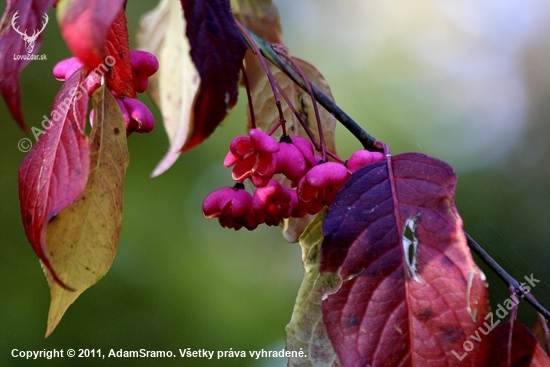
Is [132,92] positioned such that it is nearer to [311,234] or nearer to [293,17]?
[311,234]

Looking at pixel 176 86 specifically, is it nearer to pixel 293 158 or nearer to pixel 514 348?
pixel 293 158

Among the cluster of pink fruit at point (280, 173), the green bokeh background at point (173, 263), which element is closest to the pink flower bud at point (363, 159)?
the cluster of pink fruit at point (280, 173)

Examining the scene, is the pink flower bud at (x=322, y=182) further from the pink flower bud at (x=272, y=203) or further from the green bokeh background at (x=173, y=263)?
the green bokeh background at (x=173, y=263)

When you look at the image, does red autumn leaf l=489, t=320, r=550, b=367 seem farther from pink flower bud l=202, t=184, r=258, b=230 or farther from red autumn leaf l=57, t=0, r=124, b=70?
red autumn leaf l=57, t=0, r=124, b=70

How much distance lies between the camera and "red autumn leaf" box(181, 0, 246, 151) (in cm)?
35

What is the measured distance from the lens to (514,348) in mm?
483

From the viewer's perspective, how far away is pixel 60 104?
0.47m

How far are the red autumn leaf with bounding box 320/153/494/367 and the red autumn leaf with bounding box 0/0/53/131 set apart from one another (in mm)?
276

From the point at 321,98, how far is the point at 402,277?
0.90 ft

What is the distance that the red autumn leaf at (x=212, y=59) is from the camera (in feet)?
1.14

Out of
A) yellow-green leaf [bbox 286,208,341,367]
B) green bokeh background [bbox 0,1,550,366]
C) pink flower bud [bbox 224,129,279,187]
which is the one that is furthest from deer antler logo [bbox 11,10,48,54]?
green bokeh background [bbox 0,1,550,366]

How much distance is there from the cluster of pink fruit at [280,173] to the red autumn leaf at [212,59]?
18 centimetres

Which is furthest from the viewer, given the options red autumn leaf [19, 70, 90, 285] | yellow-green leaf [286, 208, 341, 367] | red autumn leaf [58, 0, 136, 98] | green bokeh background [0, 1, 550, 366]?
green bokeh background [0, 1, 550, 366]

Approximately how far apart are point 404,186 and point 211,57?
0.21 metres
